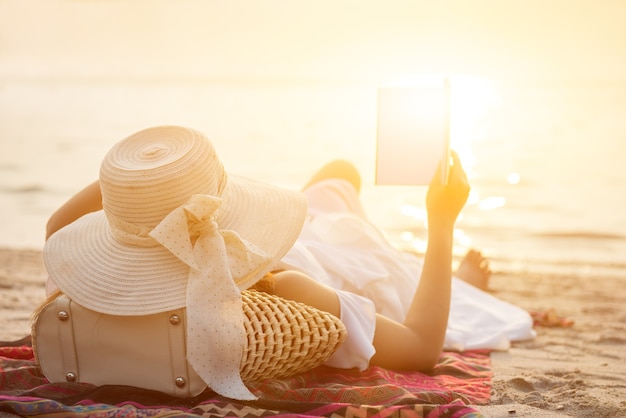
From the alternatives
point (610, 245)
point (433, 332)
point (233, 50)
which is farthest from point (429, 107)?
point (233, 50)

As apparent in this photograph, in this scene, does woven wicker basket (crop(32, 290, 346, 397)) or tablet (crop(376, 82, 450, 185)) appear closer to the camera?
woven wicker basket (crop(32, 290, 346, 397))

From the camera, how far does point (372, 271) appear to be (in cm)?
344

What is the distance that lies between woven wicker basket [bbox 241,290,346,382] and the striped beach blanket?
0.08 metres

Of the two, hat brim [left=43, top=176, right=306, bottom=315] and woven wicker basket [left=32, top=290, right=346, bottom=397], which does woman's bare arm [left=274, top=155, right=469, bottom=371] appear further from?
hat brim [left=43, top=176, right=306, bottom=315]

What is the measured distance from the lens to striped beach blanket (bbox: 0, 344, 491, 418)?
7.30ft

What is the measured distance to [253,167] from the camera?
1041 centimetres

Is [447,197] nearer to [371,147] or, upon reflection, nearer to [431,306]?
[431,306]

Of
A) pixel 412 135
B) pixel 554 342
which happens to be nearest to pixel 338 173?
pixel 412 135

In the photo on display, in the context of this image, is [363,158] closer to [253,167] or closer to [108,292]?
[253,167]

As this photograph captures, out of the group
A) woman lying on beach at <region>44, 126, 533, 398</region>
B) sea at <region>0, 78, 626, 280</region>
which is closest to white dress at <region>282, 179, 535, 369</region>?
woman lying on beach at <region>44, 126, 533, 398</region>

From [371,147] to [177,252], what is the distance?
9278mm

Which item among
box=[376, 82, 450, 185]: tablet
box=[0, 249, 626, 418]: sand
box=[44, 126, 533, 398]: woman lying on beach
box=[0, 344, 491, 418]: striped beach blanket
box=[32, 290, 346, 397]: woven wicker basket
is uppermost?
box=[376, 82, 450, 185]: tablet

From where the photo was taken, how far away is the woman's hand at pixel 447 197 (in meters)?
2.94

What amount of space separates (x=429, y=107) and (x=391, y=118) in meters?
0.15
